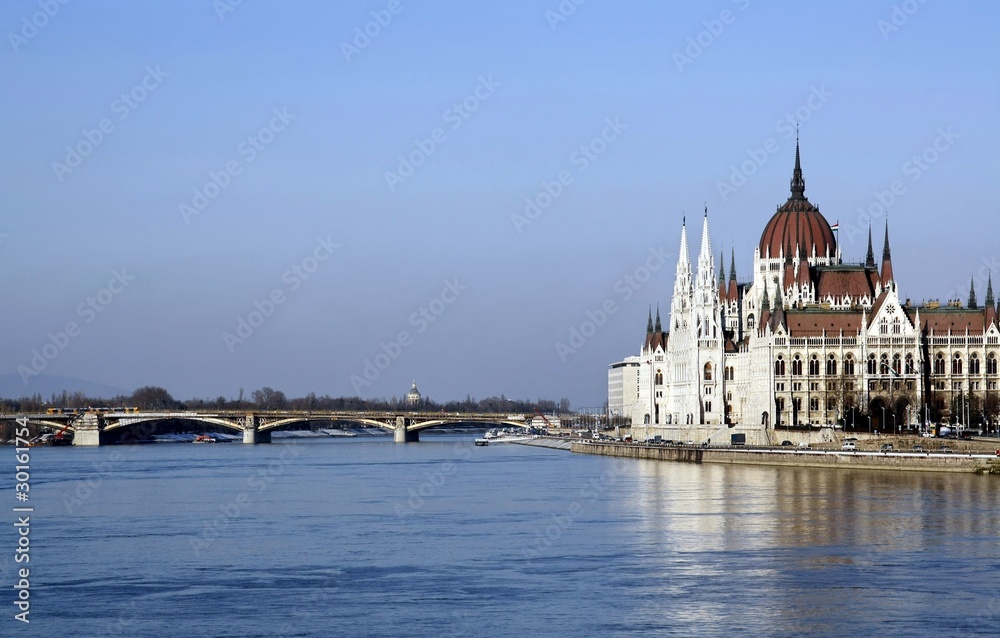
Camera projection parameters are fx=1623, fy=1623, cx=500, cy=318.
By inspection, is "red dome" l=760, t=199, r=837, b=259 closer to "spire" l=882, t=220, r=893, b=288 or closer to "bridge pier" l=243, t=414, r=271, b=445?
"spire" l=882, t=220, r=893, b=288

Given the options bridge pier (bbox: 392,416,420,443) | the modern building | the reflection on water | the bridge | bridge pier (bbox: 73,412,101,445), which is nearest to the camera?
the reflection on water

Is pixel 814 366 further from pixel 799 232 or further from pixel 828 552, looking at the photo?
pixel 828 552

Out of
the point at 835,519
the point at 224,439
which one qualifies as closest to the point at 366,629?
the point at 835,519

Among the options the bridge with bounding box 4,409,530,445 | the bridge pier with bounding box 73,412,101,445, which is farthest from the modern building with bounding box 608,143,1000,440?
the bridge pier with bounding box 73,412,101,445

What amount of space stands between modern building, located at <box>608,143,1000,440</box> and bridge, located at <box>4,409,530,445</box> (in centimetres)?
2100

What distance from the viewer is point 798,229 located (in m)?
118

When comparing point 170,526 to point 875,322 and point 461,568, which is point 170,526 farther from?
point 875,322

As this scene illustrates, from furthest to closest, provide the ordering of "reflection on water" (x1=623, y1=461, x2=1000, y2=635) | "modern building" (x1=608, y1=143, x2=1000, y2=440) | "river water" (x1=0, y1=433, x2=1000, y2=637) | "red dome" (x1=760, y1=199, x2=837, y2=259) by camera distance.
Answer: "red dome" (x1=760, y1=199, x2=837, y2=259)
"modern building" (x1=608, y1=143, x2=1000, y2=440)
"reflection on water" (x1=623, y1=461, x2=1000, y2=635)
"river water" (x1=0, y1=433, x2=1000, y2=637)

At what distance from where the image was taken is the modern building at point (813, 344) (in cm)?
9819

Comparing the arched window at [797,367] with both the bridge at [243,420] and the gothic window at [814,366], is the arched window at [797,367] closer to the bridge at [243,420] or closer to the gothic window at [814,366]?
the gothic window at [814,366]

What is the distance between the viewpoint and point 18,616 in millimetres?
29922

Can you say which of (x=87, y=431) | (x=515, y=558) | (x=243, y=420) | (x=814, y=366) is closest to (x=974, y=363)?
(x=814, y=366)

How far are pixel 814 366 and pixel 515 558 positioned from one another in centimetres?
6619

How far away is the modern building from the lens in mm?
98188
